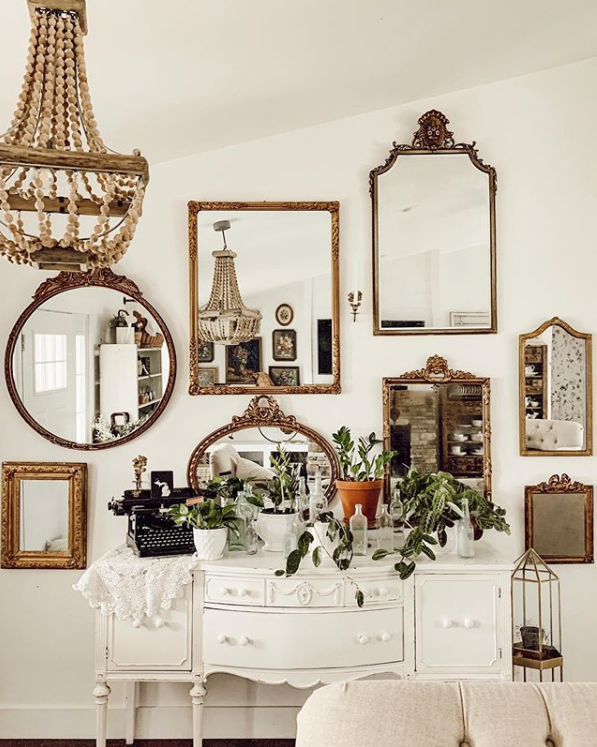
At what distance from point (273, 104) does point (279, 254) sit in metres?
0.65

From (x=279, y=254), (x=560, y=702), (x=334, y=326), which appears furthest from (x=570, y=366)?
(x=560, y=702)

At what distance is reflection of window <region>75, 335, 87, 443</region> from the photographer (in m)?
3.52

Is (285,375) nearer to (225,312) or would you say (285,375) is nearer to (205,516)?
(225,312)

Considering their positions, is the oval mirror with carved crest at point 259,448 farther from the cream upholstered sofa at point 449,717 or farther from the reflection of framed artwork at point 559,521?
the cream upholstered sofa at point 449,717

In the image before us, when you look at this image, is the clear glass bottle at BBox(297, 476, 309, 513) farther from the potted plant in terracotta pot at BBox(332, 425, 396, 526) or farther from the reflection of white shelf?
the reflection of white shelf

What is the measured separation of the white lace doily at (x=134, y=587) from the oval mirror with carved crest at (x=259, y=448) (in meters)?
0.60

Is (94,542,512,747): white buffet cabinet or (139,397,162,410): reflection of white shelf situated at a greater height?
(139,397,162,410): reflection of white shelf

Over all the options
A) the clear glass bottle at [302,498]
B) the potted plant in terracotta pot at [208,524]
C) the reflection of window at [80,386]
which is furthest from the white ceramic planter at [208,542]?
the reflection of window at [80,386]

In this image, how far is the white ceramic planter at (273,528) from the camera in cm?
317

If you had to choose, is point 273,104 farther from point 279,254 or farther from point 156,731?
point 156,731

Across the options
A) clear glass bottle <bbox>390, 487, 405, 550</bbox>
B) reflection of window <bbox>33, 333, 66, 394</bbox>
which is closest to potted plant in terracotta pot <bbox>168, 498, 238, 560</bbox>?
clear glass bottle <bbox>390, 487, 405, 550</bbox>

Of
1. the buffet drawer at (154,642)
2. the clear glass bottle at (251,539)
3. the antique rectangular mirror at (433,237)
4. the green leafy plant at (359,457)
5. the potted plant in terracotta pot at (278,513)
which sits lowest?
the buffet drawer at (154,642)

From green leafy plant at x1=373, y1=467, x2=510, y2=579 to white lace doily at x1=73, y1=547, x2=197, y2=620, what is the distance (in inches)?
30.4

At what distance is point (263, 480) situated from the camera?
3523mm
